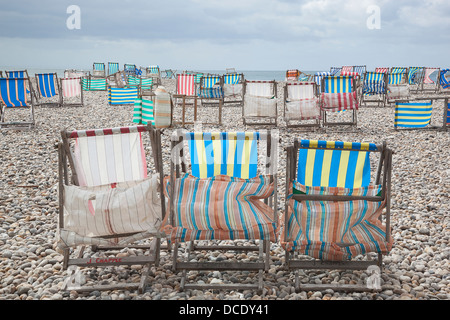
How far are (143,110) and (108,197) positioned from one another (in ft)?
19.2

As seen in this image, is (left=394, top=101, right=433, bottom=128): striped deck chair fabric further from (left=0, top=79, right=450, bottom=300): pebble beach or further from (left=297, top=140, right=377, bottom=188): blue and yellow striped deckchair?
(left=297, top=140, right=377, bottom=188): blue and yellow striped deckchair

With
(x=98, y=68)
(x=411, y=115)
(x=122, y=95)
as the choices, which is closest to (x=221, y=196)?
(x=411, y=115)

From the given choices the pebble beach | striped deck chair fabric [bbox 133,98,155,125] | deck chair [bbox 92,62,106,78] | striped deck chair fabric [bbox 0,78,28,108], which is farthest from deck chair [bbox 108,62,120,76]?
the pebble beach

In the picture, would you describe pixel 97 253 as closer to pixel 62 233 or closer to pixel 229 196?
pixel 62 233

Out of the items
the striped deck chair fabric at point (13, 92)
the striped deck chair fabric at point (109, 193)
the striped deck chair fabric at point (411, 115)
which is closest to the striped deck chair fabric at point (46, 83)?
the striped deck chair fabric at point (13, 92)

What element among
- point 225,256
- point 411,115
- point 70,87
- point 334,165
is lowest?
point 225,256

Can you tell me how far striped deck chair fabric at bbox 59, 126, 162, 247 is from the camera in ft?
7.92

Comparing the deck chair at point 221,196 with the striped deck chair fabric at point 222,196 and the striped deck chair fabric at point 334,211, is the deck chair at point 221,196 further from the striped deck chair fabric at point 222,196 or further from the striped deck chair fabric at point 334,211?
the striped deck chair fabric at point 334,211

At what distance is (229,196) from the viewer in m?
2.47

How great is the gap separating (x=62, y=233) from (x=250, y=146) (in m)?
1.16

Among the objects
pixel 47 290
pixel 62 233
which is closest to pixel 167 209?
pixel 62 233

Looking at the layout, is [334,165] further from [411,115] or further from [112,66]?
[112,66]

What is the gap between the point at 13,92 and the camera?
7.89 metres

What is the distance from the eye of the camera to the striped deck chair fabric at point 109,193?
7.92 feet
